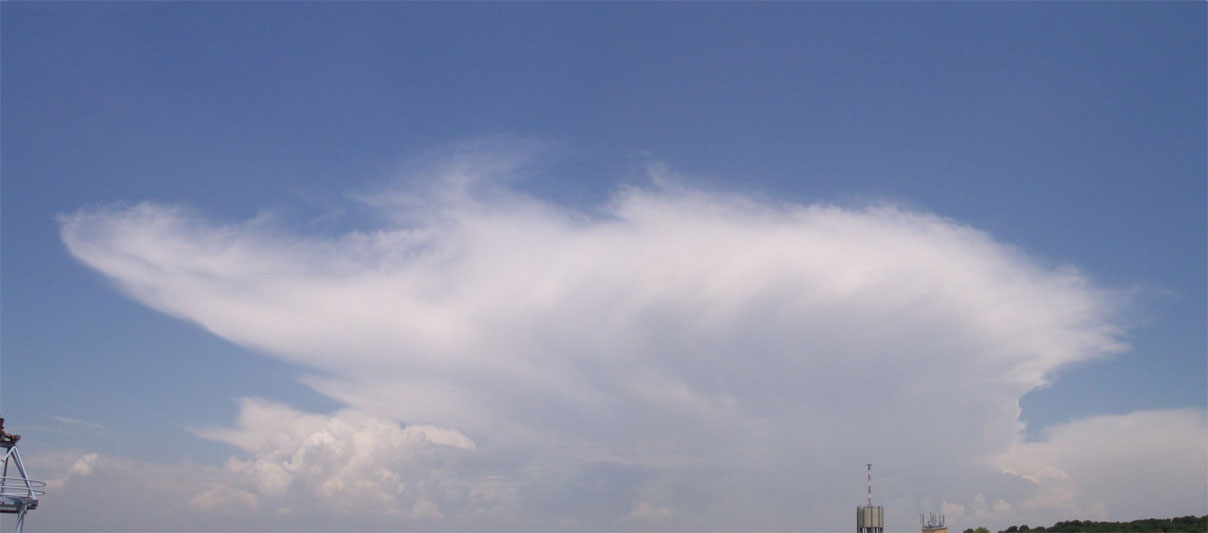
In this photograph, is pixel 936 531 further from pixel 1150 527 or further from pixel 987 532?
pixel 1150 527

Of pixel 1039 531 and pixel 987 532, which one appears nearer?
pixel 987 532

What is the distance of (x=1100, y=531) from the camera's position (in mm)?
72750

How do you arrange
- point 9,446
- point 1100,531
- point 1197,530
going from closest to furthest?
point 9,446
point 1197,530
point 1100,531

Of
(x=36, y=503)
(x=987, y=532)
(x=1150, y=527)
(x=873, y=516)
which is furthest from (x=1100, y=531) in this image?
(x=36, y=503)

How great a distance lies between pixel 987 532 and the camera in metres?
69.4

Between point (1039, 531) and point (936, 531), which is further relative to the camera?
point (1039, 531)

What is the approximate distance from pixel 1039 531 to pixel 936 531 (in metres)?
14.0

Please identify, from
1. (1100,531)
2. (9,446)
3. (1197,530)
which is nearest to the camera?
(9,446)

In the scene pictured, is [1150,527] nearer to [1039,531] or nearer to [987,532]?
[1039,531]

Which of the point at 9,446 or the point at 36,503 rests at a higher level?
the point at 9,446

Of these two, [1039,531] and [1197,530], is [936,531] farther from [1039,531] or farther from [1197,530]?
[1197,530]

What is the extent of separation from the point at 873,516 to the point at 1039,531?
1913cm

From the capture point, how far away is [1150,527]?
71250 mm

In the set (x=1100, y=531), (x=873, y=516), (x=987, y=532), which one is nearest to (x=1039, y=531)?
(x=1100, y=531)
